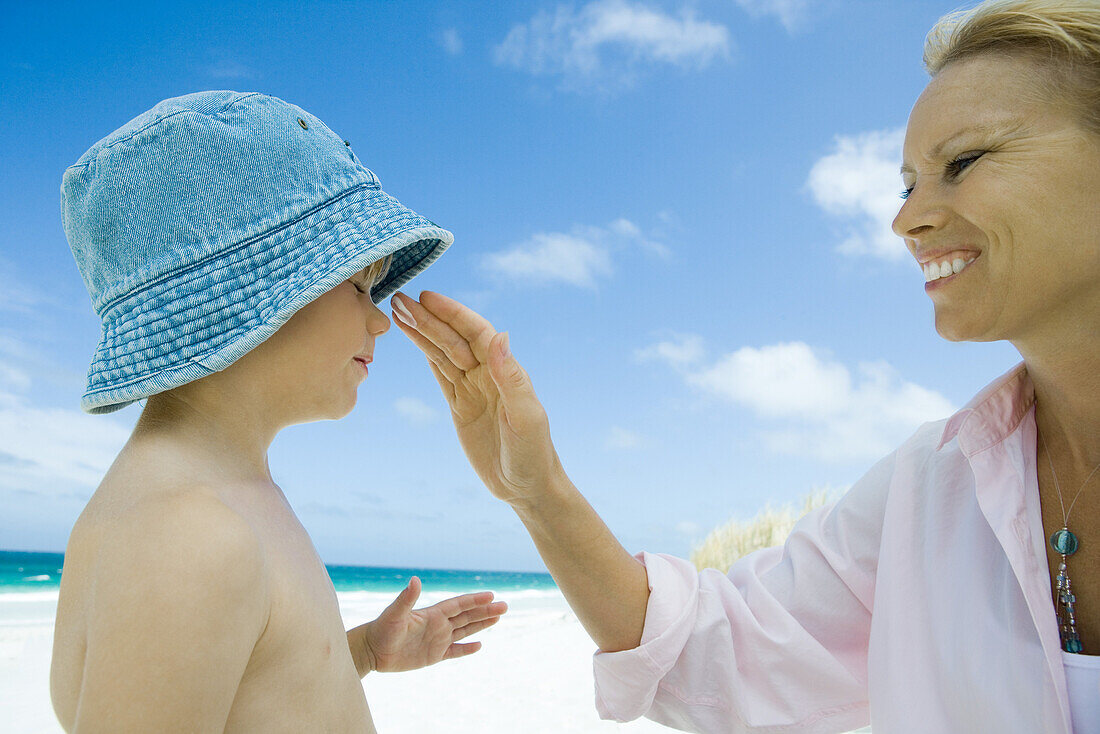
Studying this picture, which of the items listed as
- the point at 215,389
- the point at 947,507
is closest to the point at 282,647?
the point at 215,389

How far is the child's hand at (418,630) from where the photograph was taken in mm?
1993

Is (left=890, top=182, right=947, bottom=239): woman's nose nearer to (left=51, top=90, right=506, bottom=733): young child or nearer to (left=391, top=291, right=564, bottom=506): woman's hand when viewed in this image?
(left=391, top=291, right=564, bottom=506): woman's hand

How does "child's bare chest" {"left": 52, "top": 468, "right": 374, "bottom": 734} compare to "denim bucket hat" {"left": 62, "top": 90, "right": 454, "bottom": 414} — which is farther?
"denim bucket hat" {"left": 62, "top": 90, "right": 454, "bottom": 414}

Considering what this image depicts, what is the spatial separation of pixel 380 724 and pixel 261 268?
4.09 metres

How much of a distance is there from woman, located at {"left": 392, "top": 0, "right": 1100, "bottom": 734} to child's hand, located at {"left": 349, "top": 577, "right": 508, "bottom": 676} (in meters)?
0.33

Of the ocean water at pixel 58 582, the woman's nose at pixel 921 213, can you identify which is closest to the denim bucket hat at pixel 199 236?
the woman's nose at pixel 921 213

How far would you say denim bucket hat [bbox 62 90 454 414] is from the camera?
148 centimetres

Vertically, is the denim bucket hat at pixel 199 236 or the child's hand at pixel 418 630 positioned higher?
the denim bucket hat at pixel 199 236

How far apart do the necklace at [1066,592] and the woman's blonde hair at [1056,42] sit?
0.76 m

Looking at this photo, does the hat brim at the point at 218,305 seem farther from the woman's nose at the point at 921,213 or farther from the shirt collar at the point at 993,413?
the shirt collar at the point at 993,413

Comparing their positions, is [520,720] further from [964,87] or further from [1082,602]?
[964,87]

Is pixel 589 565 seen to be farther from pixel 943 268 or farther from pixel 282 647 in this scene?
pixel 943 268

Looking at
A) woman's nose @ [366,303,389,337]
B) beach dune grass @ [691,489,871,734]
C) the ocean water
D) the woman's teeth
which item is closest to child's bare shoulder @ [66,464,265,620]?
woman's nose @ [366,303,389,337]

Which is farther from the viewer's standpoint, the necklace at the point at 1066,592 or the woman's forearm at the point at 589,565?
the woman's forearm at the point at 589,565
